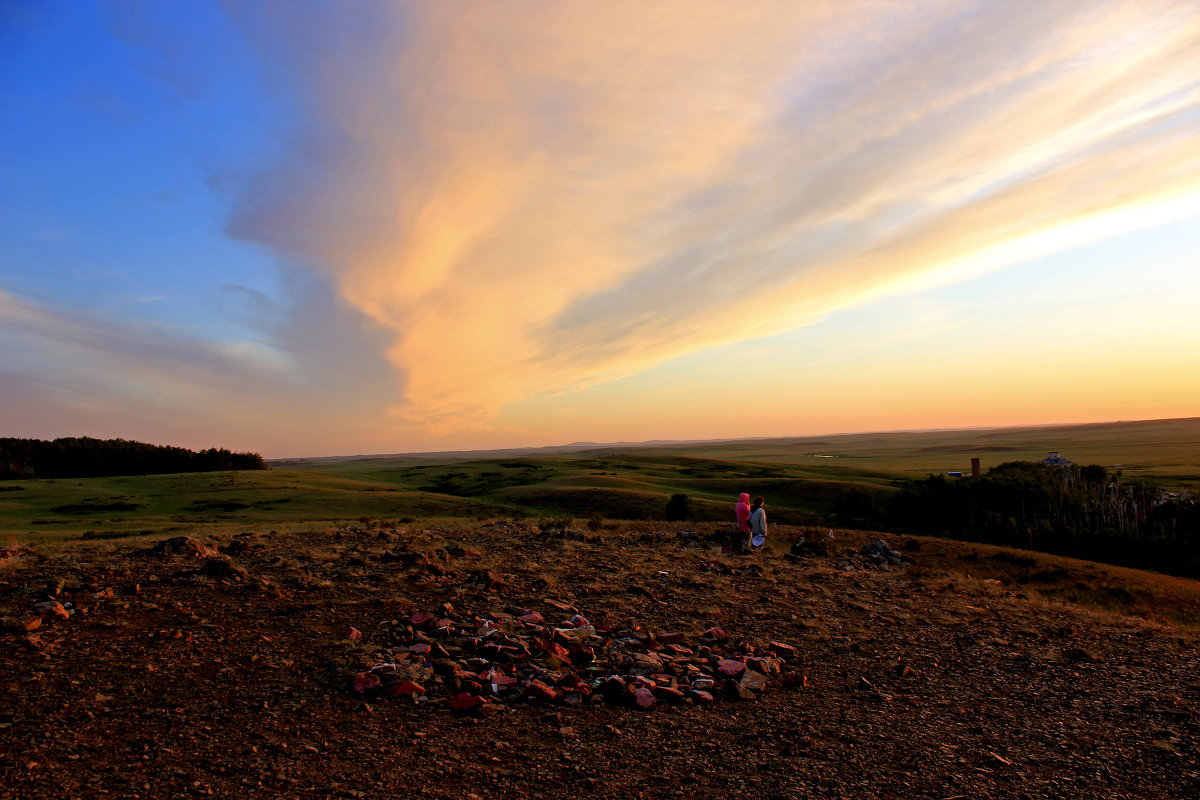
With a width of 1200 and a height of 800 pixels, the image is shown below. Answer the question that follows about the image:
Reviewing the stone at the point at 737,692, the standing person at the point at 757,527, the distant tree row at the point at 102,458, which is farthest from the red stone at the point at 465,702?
the distant tree row at the point at 102,458

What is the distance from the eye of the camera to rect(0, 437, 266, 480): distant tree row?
63.1 meters

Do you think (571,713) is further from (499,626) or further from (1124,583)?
(1124,583)

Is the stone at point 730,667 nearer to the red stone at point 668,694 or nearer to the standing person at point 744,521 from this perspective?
the red stone at point 668,694

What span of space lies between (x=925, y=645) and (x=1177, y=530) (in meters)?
28.6

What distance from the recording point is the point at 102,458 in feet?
221

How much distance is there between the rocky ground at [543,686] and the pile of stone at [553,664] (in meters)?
0.04

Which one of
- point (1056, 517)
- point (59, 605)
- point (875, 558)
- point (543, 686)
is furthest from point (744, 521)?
point (1056, 517)

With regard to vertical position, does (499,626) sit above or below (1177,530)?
above

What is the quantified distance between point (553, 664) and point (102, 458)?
256 ft

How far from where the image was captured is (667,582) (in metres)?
14.0

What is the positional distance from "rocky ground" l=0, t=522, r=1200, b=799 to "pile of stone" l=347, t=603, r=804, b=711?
0.04m

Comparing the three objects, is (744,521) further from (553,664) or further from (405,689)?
(405,689)

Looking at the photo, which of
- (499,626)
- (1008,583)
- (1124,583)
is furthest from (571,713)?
(1124,583)

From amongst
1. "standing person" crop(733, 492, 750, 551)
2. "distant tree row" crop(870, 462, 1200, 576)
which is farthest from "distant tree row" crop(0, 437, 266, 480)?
"distant tree row" crop(870, 462, 1200, 576)
